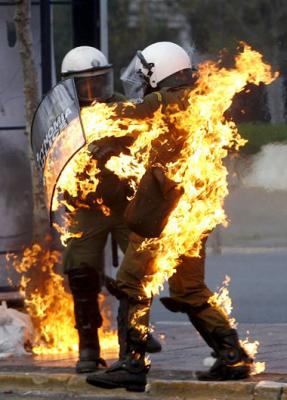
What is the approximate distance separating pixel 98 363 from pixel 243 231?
25.8 ft

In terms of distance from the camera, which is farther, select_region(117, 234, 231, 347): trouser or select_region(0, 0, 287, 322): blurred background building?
select_region(0, 0, 287, 322): blurred background building

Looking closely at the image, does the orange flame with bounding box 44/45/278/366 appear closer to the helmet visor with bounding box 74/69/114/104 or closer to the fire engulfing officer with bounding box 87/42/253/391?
the fire engulfing officer with bounding box 87/42/253/391

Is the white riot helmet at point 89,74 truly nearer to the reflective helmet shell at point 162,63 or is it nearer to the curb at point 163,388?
the reflective helmet shell at point 162,63

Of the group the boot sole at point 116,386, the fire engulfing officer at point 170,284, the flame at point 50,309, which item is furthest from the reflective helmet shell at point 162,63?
the flame at point 50,309

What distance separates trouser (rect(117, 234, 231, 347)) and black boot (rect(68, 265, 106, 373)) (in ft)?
2.26

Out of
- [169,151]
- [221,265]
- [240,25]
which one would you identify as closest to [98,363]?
[169,151]

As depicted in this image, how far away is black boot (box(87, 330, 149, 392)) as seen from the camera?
8945mm

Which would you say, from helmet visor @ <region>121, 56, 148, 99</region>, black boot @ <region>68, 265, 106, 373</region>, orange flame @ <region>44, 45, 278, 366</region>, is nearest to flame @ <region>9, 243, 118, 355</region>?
black boot @ <region>68, 265, 106, 373</region>

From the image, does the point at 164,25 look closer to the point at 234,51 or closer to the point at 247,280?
the point at 247,280

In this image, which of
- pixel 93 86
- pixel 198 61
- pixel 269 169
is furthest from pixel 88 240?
pixel 269 169

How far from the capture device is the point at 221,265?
54.2 feet

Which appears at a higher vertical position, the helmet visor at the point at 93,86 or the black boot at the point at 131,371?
the helmet visor at the point at 93,86

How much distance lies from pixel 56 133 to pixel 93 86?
0.73 meters

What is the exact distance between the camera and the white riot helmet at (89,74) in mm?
9773
